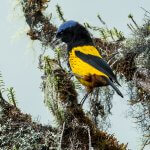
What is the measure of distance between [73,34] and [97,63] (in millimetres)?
526

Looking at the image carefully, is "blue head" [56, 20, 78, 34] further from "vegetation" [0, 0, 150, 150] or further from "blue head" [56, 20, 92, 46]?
"vegetation" [0, 0, 150, 150]

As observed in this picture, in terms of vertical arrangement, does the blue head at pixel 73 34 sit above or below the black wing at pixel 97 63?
above

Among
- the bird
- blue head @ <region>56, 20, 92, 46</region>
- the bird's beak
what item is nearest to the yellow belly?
the bird

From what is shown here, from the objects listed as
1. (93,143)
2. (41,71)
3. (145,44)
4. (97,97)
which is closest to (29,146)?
(93,143)

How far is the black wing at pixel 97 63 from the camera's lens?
14.7 ft

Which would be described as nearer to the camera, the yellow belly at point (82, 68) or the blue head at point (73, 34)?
the yellow belly at point (82, 68)

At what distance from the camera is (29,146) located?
12.6 feet

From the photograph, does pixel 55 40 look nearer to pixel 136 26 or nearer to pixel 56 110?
pixel 136 26

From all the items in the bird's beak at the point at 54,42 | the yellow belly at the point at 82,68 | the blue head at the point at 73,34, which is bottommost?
the yellow belly at the point at 82,68

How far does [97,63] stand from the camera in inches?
181

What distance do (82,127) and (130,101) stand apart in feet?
4.38

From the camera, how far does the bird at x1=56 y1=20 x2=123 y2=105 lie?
14.7 feet

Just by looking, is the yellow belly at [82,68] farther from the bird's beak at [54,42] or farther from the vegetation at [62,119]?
the bird's beak at [54,42]

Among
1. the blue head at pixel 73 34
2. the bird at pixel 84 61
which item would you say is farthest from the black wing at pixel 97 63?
the blue head at pixel 73 34
